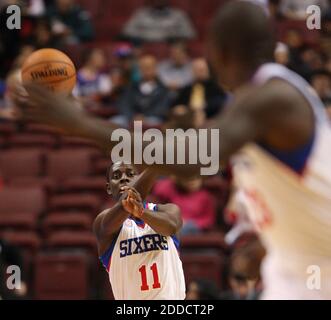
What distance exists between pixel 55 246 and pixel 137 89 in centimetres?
285

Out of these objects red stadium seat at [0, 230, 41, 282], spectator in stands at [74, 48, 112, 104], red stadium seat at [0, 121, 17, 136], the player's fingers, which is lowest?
the player's fingers

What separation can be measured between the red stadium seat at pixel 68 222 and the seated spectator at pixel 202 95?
1782 mm

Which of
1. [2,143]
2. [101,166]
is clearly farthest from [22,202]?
[2,143]

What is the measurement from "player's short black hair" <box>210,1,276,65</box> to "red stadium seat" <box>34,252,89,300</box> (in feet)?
19.1

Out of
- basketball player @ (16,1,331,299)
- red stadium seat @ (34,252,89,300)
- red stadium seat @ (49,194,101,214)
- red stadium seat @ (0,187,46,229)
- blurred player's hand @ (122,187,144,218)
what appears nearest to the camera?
basketball player @ (16,1,331,299)

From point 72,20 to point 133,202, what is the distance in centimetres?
831

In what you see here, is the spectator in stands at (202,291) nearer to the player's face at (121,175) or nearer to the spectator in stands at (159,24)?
the player's face at (121,175)

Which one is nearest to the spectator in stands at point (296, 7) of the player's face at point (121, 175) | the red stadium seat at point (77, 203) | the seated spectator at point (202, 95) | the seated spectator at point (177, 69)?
the seated spectator at point (177, 69)

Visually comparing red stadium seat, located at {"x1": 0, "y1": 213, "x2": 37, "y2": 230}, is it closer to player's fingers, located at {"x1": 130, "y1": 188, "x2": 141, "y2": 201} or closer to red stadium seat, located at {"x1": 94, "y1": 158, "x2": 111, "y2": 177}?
red stadium seat, located at {"x1": 94, "y1": 158, "x2": 111, "y2": 177}

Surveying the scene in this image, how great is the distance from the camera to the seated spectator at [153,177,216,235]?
8.96m

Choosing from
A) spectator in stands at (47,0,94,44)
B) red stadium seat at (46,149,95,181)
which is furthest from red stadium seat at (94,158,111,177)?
spectator in stands at (47,0,94,44)

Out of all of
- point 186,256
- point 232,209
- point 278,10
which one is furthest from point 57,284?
point 278,10

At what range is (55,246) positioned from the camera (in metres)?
9.05

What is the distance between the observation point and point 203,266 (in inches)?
336
